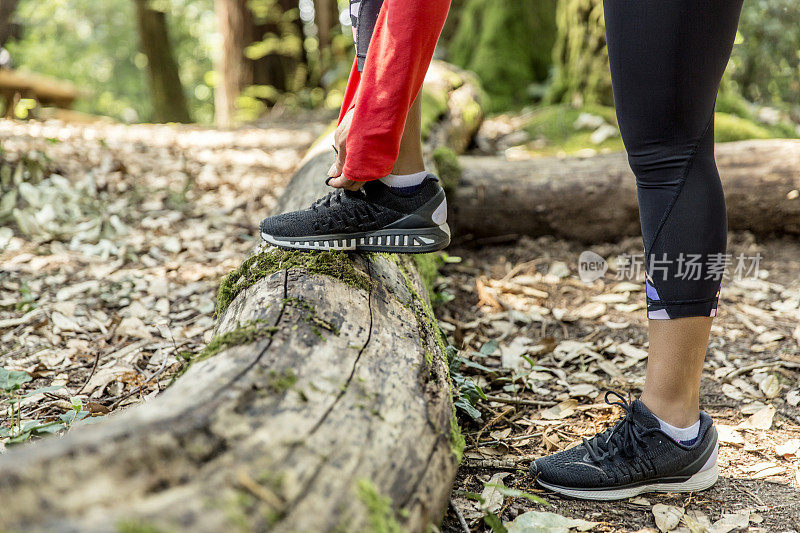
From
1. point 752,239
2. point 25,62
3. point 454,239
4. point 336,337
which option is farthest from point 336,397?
point 25,62

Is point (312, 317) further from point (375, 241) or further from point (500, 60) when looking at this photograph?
point (500, 60)

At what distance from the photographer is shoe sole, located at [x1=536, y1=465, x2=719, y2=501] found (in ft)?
5.46

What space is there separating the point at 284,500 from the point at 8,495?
1.27 ft

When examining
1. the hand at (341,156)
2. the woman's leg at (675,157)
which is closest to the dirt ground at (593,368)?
the woman's leg at (675,157)

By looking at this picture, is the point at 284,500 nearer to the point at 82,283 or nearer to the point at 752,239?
the point at 82,283

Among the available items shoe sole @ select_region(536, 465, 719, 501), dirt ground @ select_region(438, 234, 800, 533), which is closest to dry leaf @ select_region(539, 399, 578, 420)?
dirt ground @ select_region(438, 234, 800, 533)

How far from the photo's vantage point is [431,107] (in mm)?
4383

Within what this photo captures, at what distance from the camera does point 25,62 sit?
13781 mm

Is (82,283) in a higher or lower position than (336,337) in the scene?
lower

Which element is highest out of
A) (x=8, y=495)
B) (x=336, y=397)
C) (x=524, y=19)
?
(x=524, y=19)

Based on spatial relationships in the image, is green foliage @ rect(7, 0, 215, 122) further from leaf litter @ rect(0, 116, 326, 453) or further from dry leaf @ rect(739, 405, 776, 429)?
dry leaf @ rect(739, 405, 776, 429)

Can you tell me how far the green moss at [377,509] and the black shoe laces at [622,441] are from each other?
81 cm

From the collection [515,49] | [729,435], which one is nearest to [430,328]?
[729,435]

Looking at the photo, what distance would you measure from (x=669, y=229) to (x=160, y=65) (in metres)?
9.19
